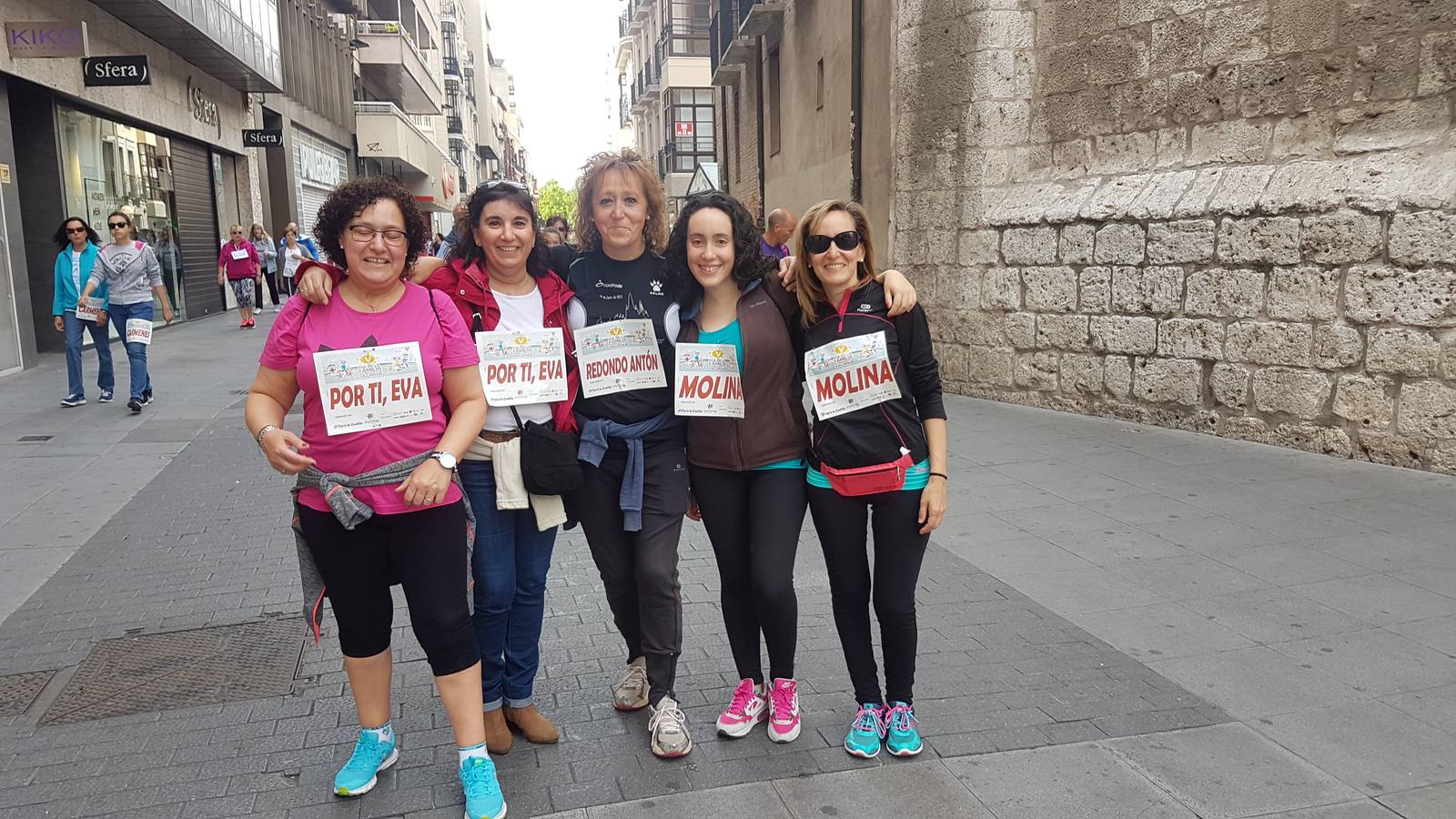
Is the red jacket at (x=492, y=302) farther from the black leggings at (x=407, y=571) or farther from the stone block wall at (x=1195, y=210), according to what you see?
the stone block wall at (x=1195, y=210)

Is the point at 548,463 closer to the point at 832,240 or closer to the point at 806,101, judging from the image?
the point at 832,240

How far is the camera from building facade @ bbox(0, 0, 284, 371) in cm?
1237

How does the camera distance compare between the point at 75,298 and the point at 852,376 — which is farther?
the point at 75,298

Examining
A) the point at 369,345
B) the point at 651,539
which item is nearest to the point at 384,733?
the point at 651,539

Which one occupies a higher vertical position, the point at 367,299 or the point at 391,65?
the point at 391,65

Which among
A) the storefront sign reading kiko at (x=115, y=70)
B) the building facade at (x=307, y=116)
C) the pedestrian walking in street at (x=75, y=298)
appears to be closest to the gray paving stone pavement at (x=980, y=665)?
the pedestrian walking in street at (x=75, y=298)

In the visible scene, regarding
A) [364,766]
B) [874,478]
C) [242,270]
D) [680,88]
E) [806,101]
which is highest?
[680,88]

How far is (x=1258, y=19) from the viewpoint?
777 centimetres

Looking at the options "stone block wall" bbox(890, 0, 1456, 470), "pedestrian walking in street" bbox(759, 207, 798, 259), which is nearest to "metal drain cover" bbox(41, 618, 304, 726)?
"pedestrian walking in street" bbox(759, 207, 798, 259)

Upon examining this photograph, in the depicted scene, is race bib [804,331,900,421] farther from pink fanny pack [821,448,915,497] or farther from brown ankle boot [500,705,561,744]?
brown ankle boot [500,705,561,744]

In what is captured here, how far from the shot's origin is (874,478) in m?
3.18

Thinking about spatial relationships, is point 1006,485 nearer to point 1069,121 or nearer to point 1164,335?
point 1164,335

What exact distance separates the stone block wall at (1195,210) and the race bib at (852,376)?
5.21m

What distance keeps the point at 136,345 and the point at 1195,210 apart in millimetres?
9285
